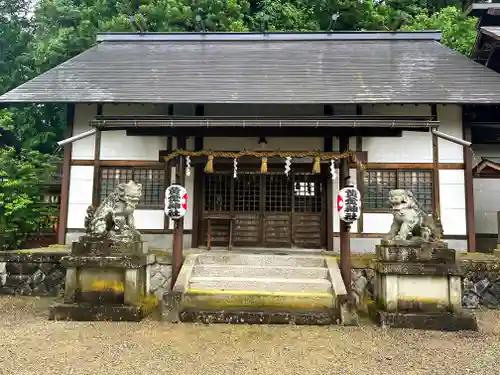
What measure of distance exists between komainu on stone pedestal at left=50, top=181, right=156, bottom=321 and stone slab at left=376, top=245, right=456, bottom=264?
4972 mm

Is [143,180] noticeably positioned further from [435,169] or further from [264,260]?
[435,169]

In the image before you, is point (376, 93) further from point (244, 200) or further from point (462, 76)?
point (244, 200)

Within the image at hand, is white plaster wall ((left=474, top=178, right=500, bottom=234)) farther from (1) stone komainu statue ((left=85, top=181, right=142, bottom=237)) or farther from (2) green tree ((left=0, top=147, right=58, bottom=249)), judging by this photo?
(2) green tree ((left=0, top=147, right=58, bottom=249))

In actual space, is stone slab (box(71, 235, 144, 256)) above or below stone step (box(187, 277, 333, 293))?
above

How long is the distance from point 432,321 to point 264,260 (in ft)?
12.3

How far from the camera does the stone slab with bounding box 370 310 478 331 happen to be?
21.7 ft

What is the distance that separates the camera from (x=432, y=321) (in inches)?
262

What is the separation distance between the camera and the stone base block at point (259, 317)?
6883 mm

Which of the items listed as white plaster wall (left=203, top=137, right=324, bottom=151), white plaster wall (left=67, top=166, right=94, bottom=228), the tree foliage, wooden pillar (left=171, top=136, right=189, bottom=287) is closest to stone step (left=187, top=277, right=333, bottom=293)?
wooden pillar (left=171, top=136, right=189, bottom=287)

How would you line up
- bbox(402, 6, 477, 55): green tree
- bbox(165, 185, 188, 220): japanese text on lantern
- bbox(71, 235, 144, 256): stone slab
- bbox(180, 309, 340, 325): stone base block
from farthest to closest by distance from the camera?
bbox(402, 6, 477, 55): green tree < bbox(165, 185, 188, 220): japanese text on lantern < bbox(71, 235, 144, 256): stone slab < bbox(180, 309, 340, 325): stone base block

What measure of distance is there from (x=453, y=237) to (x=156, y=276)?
827 centimetres

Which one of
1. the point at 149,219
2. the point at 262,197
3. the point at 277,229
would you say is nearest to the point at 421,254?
the point at 277,229

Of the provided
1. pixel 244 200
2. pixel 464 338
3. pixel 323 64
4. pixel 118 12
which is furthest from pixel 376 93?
pixel 118 12

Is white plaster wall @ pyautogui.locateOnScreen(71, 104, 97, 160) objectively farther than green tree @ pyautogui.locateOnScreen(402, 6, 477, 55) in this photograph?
No
